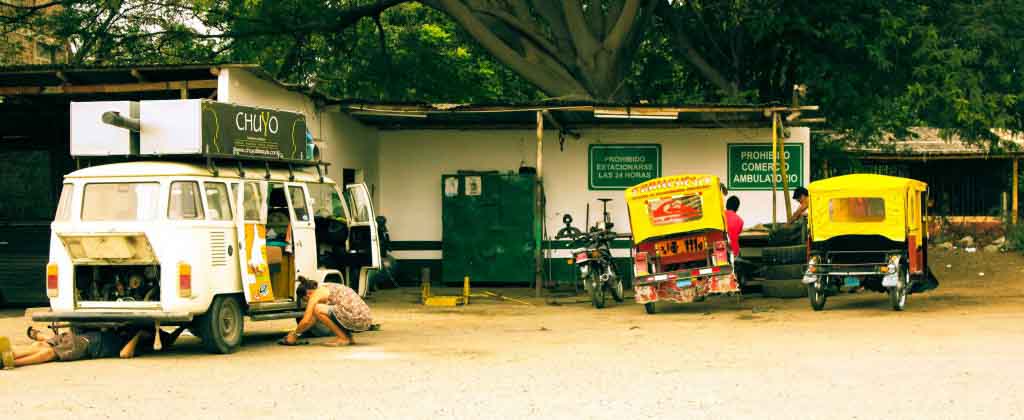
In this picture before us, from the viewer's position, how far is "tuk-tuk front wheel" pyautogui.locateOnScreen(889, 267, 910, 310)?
53.6 feet

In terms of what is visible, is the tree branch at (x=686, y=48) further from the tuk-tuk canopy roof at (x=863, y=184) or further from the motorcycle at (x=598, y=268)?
the tuk-tuk canopy roof at (x=863, y=184)

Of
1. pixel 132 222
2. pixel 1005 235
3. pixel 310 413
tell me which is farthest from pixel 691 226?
pixel 1005 235

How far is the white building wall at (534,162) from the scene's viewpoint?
70.4 ft

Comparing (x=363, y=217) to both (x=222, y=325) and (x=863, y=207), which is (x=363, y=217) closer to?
(x=222, y=325)

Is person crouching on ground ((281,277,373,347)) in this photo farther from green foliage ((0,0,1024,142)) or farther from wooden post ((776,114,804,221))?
green foliage ((0,0,1024,142))

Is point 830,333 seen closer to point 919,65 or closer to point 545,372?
point 545,372

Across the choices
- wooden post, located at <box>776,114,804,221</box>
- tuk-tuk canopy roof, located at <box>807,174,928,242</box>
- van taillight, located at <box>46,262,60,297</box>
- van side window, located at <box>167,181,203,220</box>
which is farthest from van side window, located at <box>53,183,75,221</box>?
wooden post, located at <box>776,114,804,221</box>

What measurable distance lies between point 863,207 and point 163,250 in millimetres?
9349

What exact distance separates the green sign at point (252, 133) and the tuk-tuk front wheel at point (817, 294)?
6920mm

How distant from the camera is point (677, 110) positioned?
18438 mm

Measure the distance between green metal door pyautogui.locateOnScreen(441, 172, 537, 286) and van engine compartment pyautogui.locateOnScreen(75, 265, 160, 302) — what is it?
974 cm

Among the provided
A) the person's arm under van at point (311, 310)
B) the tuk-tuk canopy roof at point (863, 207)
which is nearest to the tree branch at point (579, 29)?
the tuk-tuk canopy roof at point (863, 207)

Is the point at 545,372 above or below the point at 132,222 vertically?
below

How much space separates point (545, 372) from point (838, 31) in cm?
1299
